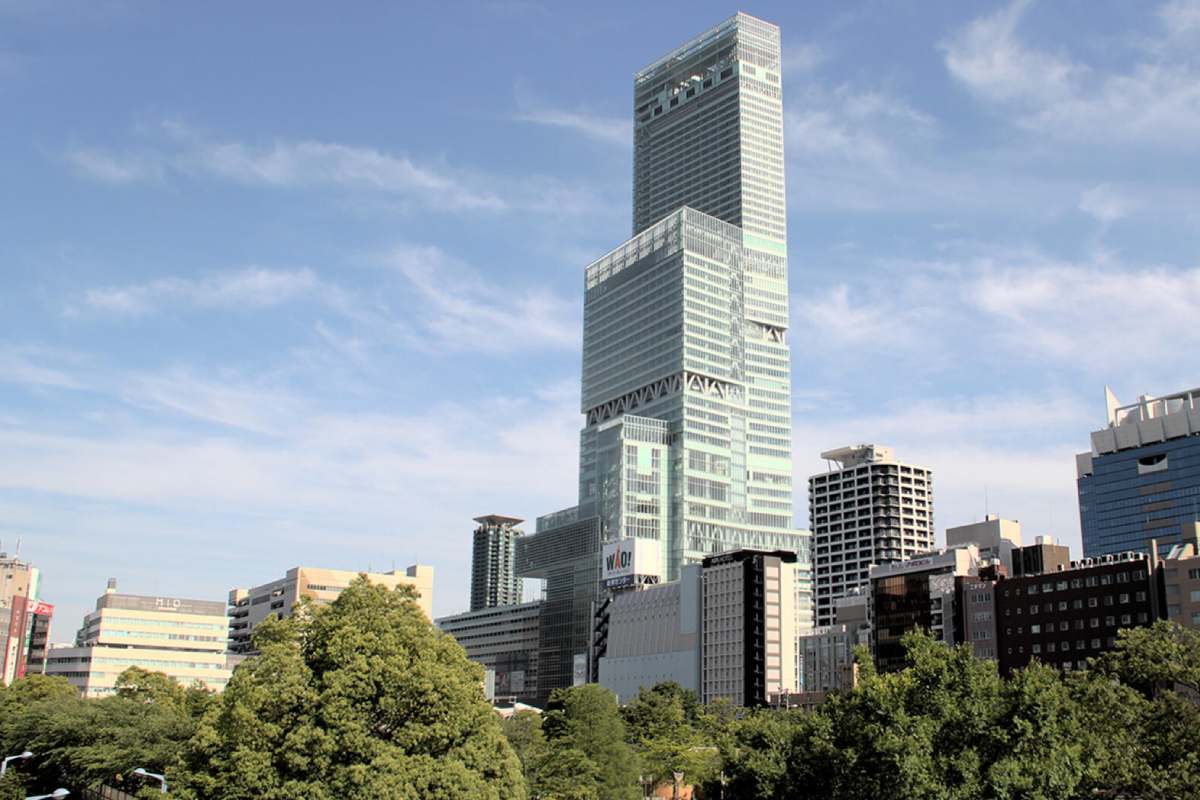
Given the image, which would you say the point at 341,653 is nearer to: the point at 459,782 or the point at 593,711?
the point at 459,782

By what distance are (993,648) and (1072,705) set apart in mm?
122075

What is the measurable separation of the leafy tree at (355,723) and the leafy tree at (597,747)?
151 feet

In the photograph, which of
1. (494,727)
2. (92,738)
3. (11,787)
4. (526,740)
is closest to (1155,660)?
(494,727)

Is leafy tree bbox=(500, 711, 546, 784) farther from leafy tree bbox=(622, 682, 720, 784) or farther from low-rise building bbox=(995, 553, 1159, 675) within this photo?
low-rise building bbox=(995, 553, 1159, 675)

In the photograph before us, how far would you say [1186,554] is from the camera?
168 meters

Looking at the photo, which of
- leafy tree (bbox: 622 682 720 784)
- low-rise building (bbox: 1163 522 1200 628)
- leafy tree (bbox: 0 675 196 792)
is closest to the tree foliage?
leafy tree (bbox: 0 675 196 792)

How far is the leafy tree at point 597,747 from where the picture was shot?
362ft

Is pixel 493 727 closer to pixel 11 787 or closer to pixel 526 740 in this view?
pixel 11 787

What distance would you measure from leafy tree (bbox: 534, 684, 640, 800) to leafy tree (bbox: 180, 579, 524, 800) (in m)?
46.0

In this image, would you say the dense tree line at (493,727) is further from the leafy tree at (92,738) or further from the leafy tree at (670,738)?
the leafy tree at (670,738)

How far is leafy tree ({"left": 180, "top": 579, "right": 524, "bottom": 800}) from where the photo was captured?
57281 mm

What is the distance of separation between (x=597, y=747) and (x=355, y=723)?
6487 centimetres

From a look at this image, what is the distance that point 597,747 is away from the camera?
11850 cm

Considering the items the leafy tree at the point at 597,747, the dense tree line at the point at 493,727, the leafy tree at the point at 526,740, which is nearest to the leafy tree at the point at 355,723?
the dense tree line at the point at 493,727
